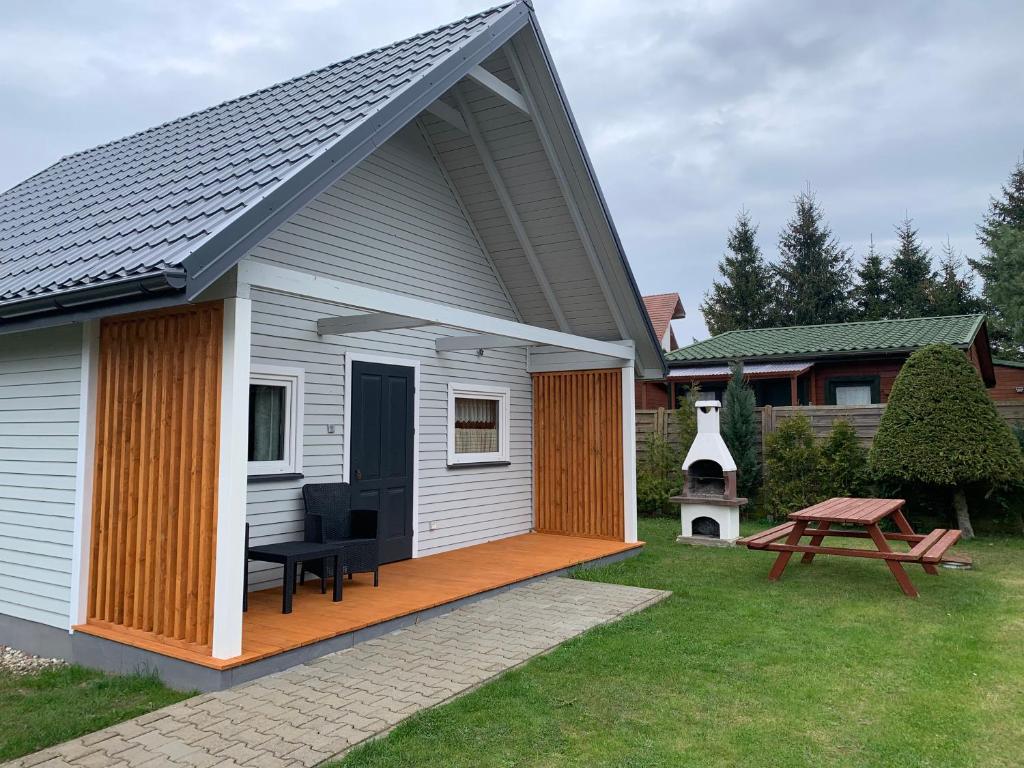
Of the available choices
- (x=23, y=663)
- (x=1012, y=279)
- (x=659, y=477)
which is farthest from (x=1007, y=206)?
(x=23, y=663)

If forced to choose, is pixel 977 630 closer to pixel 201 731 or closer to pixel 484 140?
pixel 201 731

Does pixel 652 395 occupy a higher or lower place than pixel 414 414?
higher

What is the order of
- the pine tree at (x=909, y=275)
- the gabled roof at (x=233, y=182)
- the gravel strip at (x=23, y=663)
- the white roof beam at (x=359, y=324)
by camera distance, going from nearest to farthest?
the gabled roof at (x=233, y=182)
the gravel strip at (x=23, y=663)
the white roof beam at (x=359, y=324)
the pine tree at (x=909, y=275)

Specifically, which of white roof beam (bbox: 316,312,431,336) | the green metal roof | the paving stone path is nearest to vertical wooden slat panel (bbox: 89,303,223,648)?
the paving stone path

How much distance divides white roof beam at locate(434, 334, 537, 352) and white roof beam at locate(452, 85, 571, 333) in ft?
3.46

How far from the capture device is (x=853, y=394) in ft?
49.5

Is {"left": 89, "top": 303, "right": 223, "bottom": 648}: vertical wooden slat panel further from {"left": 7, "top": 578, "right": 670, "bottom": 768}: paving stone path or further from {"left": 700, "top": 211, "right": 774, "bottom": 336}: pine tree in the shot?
{"left": 700, "top": 211, "right": 774, "bottom": 336}: pine tree

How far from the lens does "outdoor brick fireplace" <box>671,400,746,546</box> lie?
9.47 m

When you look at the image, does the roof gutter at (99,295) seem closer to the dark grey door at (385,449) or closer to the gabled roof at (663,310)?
the dark grey door at (385,449)

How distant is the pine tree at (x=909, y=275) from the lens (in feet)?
92.8

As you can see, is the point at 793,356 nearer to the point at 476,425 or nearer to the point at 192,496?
the point at 476,425

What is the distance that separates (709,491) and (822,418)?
2.62 meters

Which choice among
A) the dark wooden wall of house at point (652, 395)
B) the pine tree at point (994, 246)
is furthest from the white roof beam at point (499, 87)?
the pine tree at point (994, 246)

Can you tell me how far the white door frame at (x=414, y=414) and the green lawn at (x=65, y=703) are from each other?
286 centimetres
